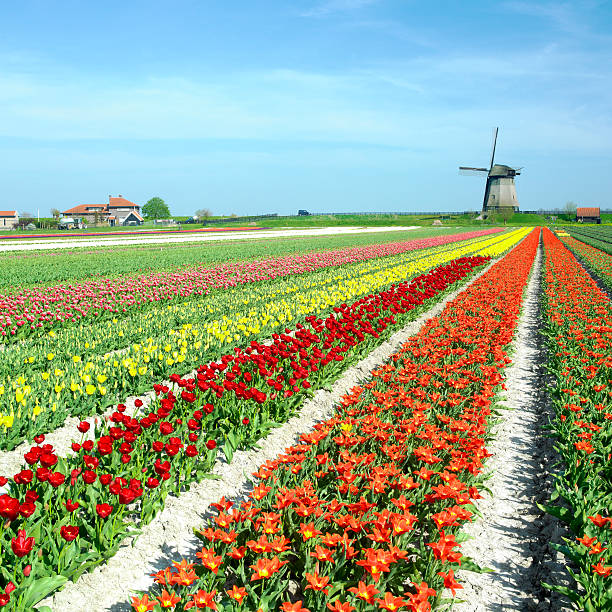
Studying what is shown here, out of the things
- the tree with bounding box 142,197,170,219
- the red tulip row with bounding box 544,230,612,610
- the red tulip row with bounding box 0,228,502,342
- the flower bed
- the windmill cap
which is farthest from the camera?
the tree with bounding box 142,197,170,219

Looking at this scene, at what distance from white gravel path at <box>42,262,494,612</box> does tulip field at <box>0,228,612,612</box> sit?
0.11 ft

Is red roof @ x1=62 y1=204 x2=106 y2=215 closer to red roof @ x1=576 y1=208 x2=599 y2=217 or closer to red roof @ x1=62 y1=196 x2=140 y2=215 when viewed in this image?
red roof @ x1=62 y1=196 x2=140 y2=215

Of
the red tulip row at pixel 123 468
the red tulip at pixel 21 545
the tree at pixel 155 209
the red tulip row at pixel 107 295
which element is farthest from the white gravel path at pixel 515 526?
the tree at pixel 155 209

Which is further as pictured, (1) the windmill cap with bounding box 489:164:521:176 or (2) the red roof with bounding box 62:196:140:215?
(2) the red roof with bounding box 62:196:140:215

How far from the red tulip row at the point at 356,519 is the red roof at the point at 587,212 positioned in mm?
136383

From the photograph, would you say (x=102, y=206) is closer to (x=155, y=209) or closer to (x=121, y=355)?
(x=155, y=209)

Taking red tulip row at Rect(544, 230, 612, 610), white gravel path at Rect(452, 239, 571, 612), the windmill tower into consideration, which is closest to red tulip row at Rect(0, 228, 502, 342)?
white gravel path at Rect(452, 239, 571, 612)

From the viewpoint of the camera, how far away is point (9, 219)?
110m

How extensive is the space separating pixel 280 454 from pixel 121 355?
443 cm

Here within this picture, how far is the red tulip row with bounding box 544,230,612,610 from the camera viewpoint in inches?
131

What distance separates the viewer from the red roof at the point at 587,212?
396 ft

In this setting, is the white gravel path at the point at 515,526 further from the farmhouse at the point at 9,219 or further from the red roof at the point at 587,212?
the red roof at the point at 587,212

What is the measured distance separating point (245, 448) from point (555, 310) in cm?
1013

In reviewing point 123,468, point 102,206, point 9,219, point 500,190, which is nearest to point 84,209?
point 102,206
